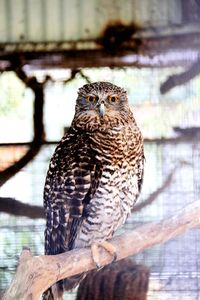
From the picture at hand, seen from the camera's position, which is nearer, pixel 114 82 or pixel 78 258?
pixel 78 258

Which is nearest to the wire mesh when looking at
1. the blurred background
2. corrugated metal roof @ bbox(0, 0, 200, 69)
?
the blurred background

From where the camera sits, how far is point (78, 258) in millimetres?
1791

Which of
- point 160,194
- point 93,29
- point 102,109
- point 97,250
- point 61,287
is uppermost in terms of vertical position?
point 93,29

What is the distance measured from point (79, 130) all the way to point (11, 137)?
0.21 m

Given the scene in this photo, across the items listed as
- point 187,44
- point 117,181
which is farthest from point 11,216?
point 187,44

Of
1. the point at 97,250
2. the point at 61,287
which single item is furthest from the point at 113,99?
the point at 61,287

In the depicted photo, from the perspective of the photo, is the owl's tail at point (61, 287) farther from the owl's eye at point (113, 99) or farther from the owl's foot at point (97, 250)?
the owl's eye at point (113, 99)

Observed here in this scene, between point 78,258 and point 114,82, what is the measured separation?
0.50 metres

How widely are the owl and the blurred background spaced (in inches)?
1.9

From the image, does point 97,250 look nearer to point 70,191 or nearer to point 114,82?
point 70,191

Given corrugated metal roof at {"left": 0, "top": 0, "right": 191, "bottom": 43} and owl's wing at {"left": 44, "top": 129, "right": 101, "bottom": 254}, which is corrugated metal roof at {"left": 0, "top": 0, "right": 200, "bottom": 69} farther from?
owl's wing at {"left": 44, "top": 129, "right": 101, "bottom": 254}

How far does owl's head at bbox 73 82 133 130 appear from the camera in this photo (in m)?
1.84

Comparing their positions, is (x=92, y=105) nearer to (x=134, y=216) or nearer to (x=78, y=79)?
(x=78, y=79)

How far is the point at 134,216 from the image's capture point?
6.15ft
